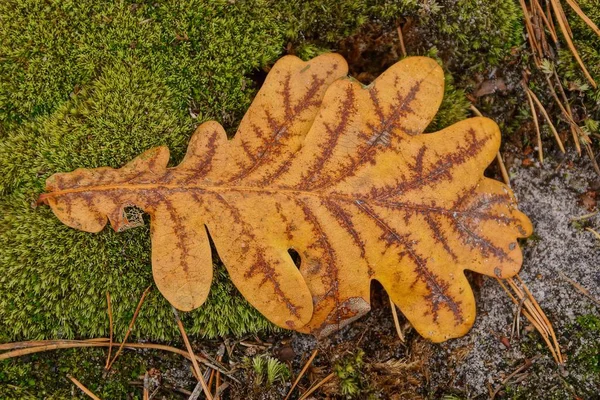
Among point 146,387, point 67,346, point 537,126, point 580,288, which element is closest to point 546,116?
point 537,126

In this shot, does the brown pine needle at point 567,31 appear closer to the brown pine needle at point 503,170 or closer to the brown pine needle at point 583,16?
the brown pine needle at point 583,16

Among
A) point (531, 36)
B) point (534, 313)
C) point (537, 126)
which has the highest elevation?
point (531, 36)

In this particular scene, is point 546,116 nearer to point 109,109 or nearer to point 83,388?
point 109,109

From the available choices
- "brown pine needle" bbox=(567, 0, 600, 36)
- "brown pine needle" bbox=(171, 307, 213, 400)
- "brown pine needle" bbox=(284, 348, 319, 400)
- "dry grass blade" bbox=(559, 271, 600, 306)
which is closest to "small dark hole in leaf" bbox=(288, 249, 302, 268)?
"brown pine needle" bbox=(284, 348, 319, 400)

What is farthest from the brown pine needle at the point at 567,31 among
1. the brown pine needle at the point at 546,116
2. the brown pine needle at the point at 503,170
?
the brown pine needle at the point at 503,170

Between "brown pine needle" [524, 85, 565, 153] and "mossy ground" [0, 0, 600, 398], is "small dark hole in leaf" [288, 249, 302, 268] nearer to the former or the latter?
"mossy ground" [0, 0, 600, 398]

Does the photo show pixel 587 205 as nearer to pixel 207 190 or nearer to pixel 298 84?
pixel 298 84
